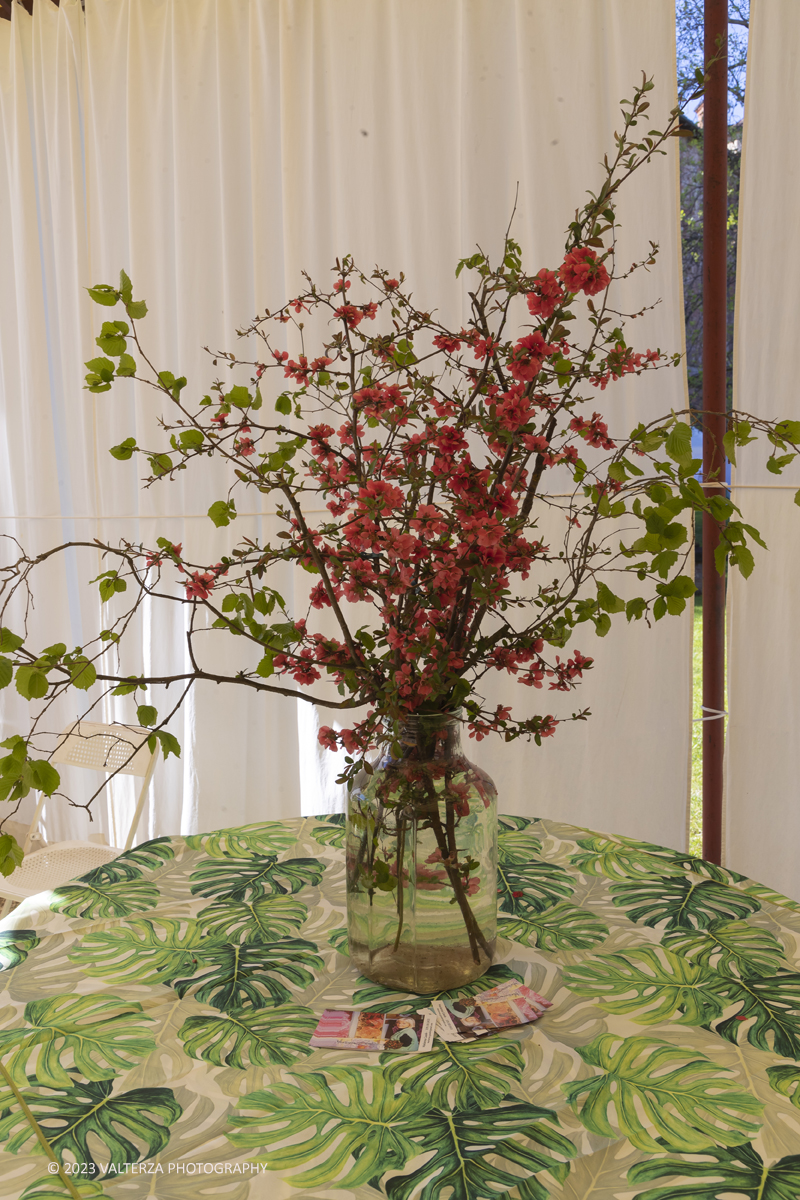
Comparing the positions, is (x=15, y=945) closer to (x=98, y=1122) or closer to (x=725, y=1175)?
(x=98, y=1122)

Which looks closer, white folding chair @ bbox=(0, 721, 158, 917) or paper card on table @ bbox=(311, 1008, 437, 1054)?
paper card on table @ bbox=(311, 1008, 437, 1054)

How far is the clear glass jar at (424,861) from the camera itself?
1182mm

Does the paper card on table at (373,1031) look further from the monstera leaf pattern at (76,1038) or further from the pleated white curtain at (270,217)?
the pleated white curtain at (270,217)

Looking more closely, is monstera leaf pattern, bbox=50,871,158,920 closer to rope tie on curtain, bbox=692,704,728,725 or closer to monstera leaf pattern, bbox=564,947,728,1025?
monstera leaf pattern, bbox=564,947,728,1025

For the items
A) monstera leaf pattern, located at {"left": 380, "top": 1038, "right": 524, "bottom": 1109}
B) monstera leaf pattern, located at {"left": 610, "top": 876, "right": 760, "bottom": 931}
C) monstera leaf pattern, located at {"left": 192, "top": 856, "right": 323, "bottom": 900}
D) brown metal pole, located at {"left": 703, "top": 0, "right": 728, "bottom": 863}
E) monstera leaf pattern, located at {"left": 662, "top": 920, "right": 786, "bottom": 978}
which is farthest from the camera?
brown metal pole, located at {"left": 703, "top": 0, "right": 728, "bottom": 863}

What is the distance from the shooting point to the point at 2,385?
376cm

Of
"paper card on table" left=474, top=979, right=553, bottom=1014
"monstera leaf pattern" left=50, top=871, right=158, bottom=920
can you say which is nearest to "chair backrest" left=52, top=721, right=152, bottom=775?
"monstera leaf pattern" left=50, top=871, right=158, bottom=920

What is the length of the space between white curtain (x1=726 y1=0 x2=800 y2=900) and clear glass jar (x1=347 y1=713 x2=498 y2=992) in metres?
1.67

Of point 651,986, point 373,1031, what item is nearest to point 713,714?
point 651,986

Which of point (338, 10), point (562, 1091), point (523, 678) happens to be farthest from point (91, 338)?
point (562, 1091)

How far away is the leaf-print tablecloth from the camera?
93cm

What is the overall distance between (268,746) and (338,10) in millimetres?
2469

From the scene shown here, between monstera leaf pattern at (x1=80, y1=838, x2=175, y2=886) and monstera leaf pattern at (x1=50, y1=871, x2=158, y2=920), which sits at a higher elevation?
monstera leaf pattern at (x1=80, y1=838, x2=175, y2=886)

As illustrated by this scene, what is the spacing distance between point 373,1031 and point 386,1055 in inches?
1.8
